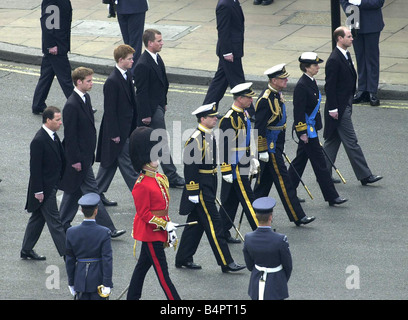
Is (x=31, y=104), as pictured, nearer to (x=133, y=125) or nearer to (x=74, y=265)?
(x=133, y=125)

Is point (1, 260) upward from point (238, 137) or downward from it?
downward

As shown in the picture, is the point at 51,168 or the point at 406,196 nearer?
the point at 51,168

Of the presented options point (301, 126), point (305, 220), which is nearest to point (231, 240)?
point (305, 220)

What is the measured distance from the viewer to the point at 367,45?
1714cm

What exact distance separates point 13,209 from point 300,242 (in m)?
3.54

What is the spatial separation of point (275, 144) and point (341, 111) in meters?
1.53

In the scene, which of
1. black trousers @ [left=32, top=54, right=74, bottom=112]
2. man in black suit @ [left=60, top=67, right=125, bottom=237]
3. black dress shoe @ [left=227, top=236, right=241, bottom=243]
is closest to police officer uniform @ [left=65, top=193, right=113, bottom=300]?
man in black suit @ [left=60, top=67, right=125, bottom=237]

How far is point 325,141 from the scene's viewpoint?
14.0 meters

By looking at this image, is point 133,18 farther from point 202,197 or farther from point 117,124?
point 202,197

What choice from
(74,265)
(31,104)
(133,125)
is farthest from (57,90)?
(74,265)

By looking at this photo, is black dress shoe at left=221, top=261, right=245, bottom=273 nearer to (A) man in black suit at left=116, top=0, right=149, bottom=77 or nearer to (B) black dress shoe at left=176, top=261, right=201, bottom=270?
(B) black dress shoe at left=176, top=261, right=201, bottom=270

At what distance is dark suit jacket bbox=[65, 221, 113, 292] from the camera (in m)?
9.98

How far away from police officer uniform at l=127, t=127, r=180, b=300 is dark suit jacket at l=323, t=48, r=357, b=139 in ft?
13.1

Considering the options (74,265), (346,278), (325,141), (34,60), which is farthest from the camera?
(34,60)
